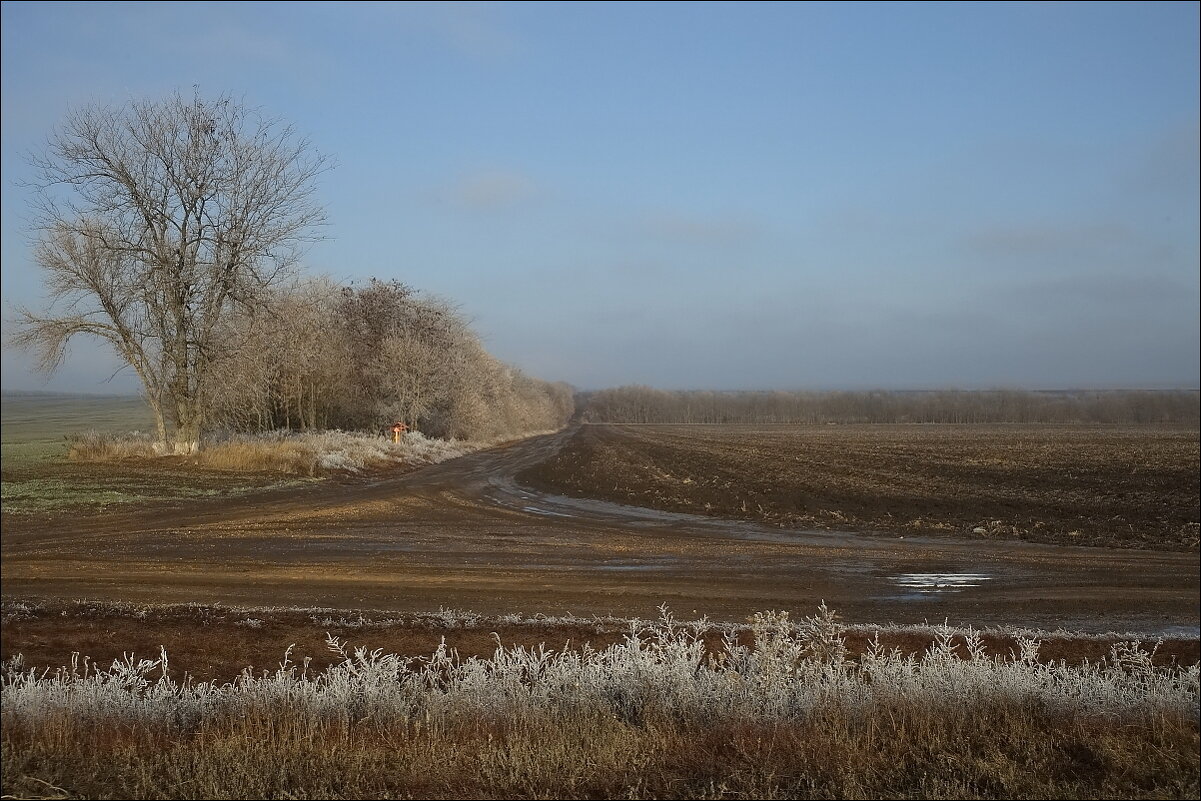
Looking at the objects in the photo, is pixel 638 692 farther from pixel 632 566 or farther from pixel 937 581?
pixel 937 581

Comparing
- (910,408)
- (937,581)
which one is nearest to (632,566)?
(937,581)

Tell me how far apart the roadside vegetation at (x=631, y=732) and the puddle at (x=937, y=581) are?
5.24 metres

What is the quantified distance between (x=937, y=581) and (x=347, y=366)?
37475 millimetres

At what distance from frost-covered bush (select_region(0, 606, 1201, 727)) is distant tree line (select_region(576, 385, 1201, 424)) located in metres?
119

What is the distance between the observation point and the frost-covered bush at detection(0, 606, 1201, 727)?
5504mm

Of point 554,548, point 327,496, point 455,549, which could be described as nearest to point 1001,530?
point 554,548

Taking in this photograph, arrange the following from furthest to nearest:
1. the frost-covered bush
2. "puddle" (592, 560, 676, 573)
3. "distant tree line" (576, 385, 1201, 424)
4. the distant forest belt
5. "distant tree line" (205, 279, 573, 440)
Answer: "distant tree line" (576, 385, 1201, 424)
"distant tree line" (205, 279, 573, 440)
the distant forest belt
"puddle" (592, 560, 676, 573)
the frost-covered bush

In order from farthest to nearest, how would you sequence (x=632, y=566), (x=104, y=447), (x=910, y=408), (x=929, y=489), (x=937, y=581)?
(x=910, y=408) → (x=104, y=447) → (x=929, y=489) → (x=632, y=566) → (x=937, y=581)

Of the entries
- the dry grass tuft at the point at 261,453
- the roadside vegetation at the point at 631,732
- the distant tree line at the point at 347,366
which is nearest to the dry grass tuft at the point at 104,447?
the dry grass tuft at the point at 261,453

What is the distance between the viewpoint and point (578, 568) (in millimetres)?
12977

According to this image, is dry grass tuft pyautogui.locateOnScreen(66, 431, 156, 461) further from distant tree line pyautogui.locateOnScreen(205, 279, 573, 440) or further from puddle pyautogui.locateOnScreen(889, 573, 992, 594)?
puddle pyautogui.locateOnScreen(889, 573, 992, 594)

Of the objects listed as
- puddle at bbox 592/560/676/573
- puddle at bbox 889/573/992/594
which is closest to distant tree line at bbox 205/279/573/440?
puddle at bbox 592/560/676/573

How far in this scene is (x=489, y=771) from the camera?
4418 millimetres

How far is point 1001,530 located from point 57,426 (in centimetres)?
3133
